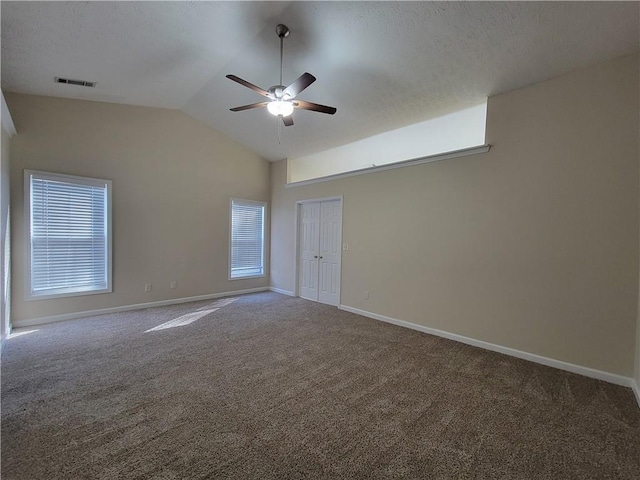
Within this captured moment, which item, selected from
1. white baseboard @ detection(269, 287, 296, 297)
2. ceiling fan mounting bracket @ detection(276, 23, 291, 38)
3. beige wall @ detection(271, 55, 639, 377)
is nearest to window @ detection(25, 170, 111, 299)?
white baseboard @ detection(269, 287, 296, 297)

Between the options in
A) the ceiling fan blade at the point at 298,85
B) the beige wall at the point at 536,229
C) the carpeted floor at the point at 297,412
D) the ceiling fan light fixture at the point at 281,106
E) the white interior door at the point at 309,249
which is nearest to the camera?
the carpeted floor at the point at 297,412

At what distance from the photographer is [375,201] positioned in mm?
4734

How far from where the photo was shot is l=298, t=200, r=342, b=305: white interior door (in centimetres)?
544

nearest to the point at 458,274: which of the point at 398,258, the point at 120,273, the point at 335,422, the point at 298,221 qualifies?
the point at 398,258

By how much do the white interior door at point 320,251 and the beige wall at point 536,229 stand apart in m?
1.11

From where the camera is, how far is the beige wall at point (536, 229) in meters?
2.74

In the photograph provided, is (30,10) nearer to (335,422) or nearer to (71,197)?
(71,197)

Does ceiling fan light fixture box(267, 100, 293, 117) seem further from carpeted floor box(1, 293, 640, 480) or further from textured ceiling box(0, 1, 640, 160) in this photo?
carpeted floor box(1, 293, 640, 480)

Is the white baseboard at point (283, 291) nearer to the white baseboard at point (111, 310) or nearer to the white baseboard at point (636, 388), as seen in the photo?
the white baseboard at point (111, 310)

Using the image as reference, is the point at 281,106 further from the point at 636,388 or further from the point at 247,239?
the point at 636,388

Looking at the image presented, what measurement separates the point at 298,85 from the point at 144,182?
3.66m

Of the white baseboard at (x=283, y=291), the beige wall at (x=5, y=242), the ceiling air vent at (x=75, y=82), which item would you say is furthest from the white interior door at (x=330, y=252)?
the beige wall at (x=5, y=242)

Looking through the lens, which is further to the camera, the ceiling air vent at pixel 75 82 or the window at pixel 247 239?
the window at pixel 247 239

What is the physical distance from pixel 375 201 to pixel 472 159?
5.08 feet
